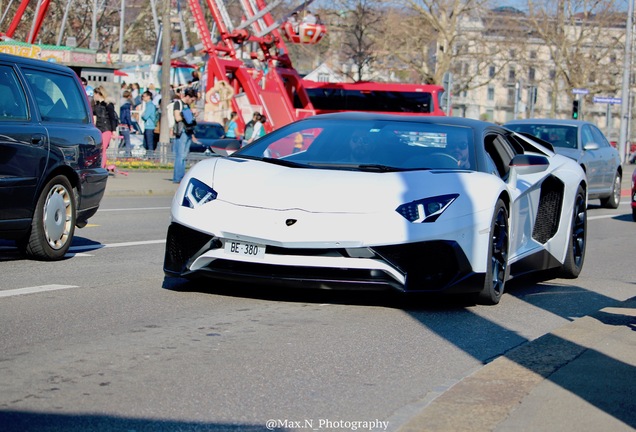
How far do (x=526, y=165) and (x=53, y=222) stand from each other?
4.01 meters

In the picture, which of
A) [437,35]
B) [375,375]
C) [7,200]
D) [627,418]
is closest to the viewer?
[627,418]

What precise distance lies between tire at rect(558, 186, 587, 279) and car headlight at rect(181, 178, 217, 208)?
374 cm

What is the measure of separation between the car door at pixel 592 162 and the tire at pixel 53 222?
12.5 m

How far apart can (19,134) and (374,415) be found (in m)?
5.16

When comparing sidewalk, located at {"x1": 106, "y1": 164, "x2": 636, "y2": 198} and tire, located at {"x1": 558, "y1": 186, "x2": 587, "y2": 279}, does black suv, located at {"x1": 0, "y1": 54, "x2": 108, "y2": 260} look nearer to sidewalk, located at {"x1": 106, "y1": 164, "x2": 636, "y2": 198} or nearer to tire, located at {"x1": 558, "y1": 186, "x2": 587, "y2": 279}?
tire, located at {"x1": 558, "y1": 186, "x2": 587, "y2": 279}

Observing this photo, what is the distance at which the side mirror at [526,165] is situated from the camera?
8352mm

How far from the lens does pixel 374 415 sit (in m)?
4.60

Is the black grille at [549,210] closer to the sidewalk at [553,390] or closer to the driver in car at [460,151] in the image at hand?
the driver in car at [460,151]

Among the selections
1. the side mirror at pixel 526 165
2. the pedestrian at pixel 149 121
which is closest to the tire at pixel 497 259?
the side mirror at pixel 526 165

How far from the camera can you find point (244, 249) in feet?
23.2

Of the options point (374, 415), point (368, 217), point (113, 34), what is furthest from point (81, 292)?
point (113, 34)

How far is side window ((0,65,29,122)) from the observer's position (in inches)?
354

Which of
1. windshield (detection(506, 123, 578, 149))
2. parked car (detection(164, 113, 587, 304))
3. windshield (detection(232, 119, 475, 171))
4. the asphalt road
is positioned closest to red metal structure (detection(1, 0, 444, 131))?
windshield (detection(506, 123, 578, 149))

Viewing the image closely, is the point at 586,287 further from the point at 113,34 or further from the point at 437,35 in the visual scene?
the point at 113,34
